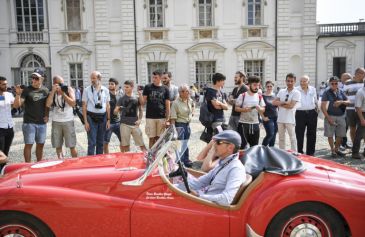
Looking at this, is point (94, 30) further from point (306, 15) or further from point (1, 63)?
point (306, 15)

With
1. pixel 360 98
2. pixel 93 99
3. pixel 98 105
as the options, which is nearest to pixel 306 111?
pixel 360 98

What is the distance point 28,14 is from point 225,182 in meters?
23.8

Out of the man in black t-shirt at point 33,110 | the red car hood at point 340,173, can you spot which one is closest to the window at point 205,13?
the man in black t-shirt at point 33,110

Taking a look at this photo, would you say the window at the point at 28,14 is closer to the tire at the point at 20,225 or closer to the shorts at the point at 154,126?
the shorts at the point at 154,126

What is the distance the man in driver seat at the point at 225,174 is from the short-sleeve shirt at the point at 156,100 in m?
3.65

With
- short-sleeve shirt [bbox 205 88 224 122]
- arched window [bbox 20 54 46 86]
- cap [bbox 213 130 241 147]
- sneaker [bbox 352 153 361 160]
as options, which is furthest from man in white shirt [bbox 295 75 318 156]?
arched window [bbox 20 54 46 86]

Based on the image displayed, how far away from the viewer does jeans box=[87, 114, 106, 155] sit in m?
7.20

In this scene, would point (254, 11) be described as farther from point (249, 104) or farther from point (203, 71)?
point (249, 104)

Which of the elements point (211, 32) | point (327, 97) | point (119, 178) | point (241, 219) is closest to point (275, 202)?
point (241, 219)

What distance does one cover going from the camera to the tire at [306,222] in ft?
11.2

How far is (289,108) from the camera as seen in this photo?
24.1ft

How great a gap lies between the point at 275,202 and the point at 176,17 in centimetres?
2150

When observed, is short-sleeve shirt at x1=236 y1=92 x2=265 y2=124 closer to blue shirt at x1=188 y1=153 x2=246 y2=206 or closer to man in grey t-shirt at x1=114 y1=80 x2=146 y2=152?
man in grey t-shirt at x1=114 y1=80 x2=146 y2=152

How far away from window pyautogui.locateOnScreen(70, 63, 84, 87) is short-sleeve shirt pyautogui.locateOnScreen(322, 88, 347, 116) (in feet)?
62.5
